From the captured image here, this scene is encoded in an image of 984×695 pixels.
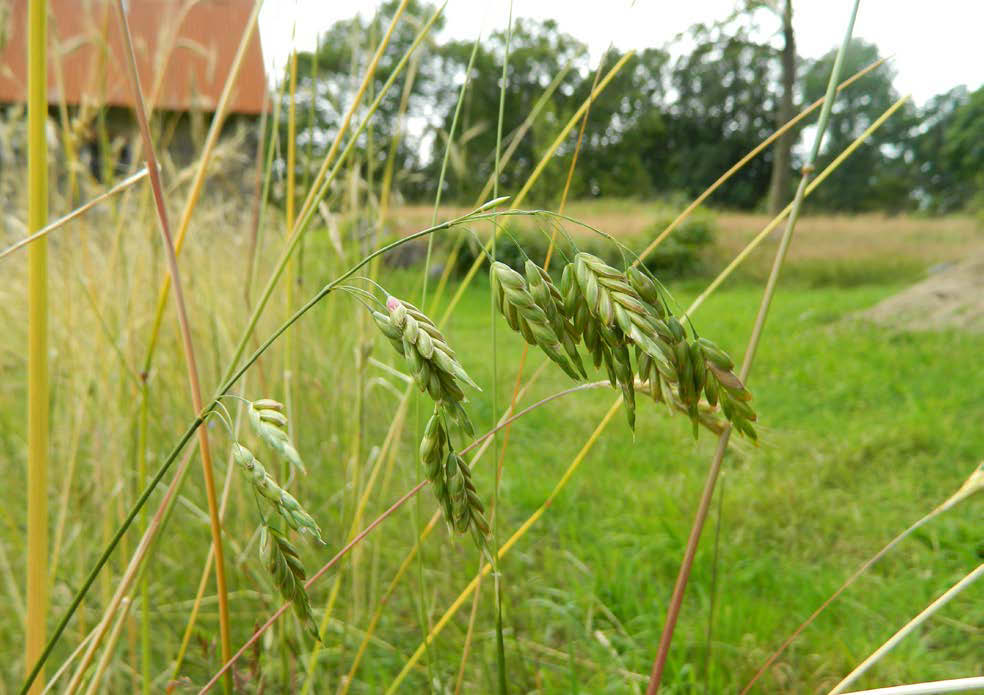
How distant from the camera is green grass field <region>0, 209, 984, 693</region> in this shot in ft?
3.56

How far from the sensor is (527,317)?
0.35m

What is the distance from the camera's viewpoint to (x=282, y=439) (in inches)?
12.8

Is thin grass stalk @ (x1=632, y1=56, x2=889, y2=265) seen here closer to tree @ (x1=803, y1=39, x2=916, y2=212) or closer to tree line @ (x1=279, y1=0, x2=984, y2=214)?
tree line @ (x1=279, y1=0, x2=984, y2=214)

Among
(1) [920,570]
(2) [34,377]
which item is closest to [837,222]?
(1) [920,570]

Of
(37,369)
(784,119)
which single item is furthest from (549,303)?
(784,119)

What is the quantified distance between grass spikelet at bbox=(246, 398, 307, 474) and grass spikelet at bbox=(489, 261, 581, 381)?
0.38 ft

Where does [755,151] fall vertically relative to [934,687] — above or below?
above

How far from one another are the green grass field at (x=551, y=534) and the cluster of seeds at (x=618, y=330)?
0.28 metres

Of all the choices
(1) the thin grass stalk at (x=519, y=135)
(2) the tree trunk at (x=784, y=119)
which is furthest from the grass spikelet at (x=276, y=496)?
(2) the tree trunk at (x=784, y=119)

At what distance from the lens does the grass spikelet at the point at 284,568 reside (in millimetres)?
377

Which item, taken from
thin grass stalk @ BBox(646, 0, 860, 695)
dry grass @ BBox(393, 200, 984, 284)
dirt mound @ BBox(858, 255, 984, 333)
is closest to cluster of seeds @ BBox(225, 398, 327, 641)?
thin grass stalk @ BBox(646, 0, 860, 695)

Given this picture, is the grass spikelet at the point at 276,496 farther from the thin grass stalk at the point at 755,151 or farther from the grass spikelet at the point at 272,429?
the thin grass stalk at the point at 755,151

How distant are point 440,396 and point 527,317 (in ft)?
0.19

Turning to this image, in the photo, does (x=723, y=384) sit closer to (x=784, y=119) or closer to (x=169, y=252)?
(x=169, y=252)
